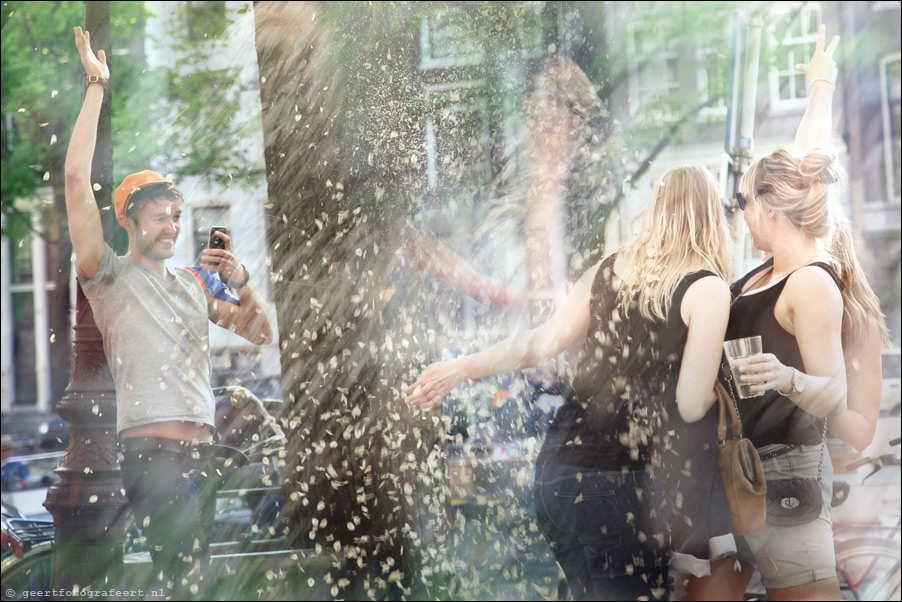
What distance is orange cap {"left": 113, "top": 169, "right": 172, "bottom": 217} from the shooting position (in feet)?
10.4

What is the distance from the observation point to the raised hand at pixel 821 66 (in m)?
3.01

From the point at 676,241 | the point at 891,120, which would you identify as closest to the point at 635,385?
the point at 676,241

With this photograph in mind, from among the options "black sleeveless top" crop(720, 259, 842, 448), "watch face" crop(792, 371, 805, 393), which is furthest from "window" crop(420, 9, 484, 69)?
"watch face" crop(792, 371, 805, 393)

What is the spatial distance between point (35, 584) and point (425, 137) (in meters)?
3.09

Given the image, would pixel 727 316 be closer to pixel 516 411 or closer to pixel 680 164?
pixel 680 164

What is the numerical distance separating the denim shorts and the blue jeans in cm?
39

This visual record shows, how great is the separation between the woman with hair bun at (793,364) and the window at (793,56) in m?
0.19

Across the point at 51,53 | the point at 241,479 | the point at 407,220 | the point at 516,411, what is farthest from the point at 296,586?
the point at 51,53

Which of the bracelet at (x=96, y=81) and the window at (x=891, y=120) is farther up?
the bracelet at (x=96, y=81)

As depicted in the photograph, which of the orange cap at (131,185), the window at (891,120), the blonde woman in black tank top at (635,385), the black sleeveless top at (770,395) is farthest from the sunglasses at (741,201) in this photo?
the orange cap at (131,185)

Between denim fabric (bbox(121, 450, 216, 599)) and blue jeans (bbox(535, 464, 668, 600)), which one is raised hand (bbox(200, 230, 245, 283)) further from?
blue jeans (bbox(535, 464, 668, 600))

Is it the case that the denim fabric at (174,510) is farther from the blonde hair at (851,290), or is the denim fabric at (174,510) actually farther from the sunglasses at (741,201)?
the blonde hair at (851,290)

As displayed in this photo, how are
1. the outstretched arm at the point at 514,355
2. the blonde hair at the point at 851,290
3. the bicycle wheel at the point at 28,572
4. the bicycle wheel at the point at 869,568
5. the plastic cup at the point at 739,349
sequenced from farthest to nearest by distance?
1. the bicycle wheel at the point at 28,572
2. the bicycle wheel at the point at 869,568
3. the outstretched arm at the point at 514,355
4. the blonde hair at the point at 851,290
5. the plastic cup at the point at 739,349

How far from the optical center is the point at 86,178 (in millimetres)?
3039
